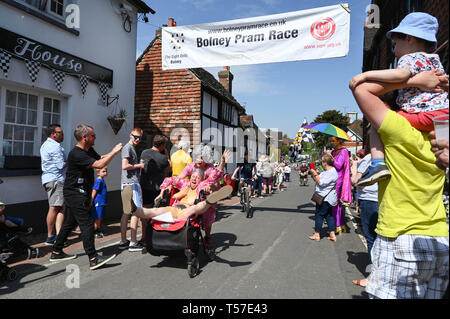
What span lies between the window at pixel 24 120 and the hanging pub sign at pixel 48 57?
782 millimetres

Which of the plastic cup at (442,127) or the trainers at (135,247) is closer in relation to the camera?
the plastic cup at (442,127)

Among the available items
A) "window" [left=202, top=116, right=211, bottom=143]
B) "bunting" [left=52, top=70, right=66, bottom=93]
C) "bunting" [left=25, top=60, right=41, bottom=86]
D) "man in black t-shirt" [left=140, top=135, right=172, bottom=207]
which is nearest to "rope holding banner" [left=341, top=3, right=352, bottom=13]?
"man in black t-shirt" [left=140, top=135, right=172, bottom=207]

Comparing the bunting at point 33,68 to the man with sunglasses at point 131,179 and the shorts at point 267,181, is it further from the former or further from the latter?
the shorts at point 267,181

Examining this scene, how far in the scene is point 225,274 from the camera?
414 centimetres

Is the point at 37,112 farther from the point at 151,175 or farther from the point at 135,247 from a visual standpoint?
the point at 135,247

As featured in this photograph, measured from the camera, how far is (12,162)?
5.88 m

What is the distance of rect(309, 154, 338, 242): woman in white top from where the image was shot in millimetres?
5902

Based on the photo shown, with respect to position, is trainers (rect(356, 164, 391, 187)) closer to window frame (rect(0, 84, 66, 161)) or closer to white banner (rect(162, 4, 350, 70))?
white banner (rect(162, 4, 350, 70))

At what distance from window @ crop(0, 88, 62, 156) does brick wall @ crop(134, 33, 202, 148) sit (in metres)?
6.74

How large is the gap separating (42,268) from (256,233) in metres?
4.19

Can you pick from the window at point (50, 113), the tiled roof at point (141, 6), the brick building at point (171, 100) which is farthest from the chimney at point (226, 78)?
the window at point (50, 113)

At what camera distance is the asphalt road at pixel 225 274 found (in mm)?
3479

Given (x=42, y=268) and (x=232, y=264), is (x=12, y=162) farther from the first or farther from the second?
(x=232, y=264)
